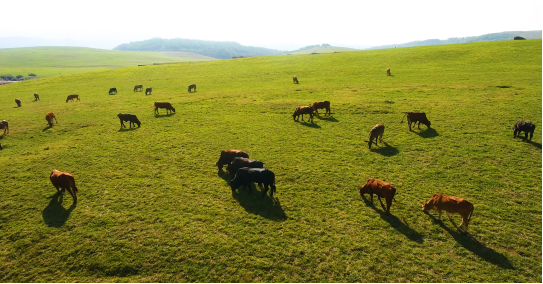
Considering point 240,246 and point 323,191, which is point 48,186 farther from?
point 323,191

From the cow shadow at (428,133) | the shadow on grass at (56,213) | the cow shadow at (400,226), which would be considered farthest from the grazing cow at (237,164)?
the cow shadow at (428,133)

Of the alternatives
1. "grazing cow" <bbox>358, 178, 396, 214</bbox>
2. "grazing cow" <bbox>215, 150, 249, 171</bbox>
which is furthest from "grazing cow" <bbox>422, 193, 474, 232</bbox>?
"grazing cow" <bbox>215, 150, 249, 171</bbox>

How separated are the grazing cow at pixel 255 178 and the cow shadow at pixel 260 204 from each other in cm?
28

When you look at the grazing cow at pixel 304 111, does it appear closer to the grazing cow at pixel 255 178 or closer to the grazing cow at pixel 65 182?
the grazing cow at pixel 255 178

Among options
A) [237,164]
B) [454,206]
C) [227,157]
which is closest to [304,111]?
[227,157]

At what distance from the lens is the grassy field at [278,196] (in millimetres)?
7547

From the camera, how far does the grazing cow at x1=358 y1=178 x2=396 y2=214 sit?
935 centimetres

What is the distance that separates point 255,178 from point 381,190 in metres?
4.94

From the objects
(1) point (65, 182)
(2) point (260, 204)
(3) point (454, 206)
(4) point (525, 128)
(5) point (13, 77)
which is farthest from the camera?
(5) point (13, 77)

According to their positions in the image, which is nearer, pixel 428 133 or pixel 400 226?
pixel 400 226

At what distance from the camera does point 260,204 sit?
408 inches

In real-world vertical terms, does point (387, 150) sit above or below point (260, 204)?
above

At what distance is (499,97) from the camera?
23.9 metres

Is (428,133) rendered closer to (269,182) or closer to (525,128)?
(525,128)
